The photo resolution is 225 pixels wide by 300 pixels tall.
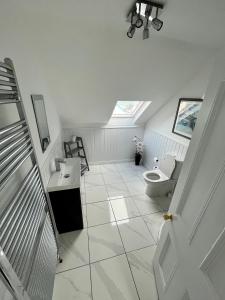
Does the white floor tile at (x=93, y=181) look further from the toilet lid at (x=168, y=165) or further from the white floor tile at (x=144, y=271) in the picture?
the white floor tile at (x=144, y=271)

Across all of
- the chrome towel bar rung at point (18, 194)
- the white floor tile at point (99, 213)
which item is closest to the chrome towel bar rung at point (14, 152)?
the chrome towel bar rung at point (18, 194)

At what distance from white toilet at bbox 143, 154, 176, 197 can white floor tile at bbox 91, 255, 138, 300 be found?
1159mm

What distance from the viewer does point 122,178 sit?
3020 millimetres

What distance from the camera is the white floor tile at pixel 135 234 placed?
5.65ft

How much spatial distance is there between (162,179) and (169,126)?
102 cm

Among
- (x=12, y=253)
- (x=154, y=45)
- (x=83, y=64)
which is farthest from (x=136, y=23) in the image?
(x=12, y=253)

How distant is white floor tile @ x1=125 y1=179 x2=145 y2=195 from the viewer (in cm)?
261

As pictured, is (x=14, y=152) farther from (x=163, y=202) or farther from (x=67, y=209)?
(x=163, y=202)

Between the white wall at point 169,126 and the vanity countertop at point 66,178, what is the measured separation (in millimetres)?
1707

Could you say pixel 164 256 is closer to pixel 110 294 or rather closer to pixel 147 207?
pixel 110 294

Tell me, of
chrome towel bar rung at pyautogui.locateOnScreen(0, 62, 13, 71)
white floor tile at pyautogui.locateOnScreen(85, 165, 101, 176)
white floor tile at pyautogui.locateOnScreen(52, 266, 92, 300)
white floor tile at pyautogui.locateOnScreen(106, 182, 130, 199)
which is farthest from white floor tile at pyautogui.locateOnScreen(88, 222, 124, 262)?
chrome towel bar rung at pyautogui.locateOnScreen(0, 62, 13, 71)

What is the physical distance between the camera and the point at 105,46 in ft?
4.93

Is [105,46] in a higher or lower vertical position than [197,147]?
higher

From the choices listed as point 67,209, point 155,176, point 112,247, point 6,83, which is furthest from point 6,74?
point 155,176
